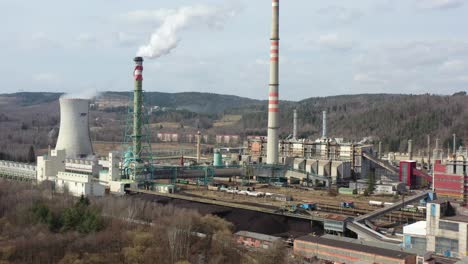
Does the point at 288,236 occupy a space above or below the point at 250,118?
below

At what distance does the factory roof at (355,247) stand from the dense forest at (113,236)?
1594 millimetres

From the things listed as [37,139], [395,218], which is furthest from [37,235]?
[37,139]

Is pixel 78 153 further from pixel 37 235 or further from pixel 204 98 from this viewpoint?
pixel 204 98

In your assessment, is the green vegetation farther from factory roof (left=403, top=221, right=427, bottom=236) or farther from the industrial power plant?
factory roof (left=403, top=221, right=427, bottom=236)

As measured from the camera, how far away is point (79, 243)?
40.4ft

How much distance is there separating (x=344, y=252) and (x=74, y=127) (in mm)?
15845

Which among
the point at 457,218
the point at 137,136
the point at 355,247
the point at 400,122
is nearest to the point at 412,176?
the point at 457,218

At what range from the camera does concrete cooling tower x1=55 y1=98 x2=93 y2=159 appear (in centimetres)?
2392

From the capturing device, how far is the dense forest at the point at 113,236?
38.0 feet

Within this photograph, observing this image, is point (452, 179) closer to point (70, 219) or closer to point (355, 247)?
point (355, 247)

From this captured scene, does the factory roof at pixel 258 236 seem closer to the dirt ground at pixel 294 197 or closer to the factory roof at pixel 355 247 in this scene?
the factory roof at pixel 355 247

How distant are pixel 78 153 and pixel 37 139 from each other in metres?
25.0

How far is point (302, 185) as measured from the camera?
2633 cm

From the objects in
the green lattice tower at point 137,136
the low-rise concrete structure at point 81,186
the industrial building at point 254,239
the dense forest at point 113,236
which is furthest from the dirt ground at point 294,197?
the dense forest at point 113,236
